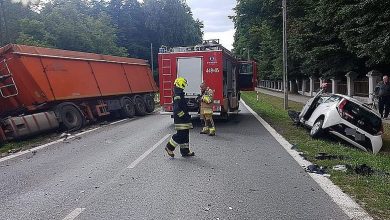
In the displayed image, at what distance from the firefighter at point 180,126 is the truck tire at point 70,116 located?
6.53 meters

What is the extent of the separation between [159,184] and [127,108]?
1340cm

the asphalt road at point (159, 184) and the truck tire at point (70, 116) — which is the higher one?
the truck tire at point (70, 116)

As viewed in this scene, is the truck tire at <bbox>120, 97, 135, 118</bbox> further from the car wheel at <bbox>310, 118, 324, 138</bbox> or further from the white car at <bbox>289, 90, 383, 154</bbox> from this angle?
the white car at <bbox>289, 90, 383, 154</bbox>

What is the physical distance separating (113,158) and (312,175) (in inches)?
162

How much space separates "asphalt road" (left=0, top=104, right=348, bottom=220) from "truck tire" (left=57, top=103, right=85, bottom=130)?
3.68 meters

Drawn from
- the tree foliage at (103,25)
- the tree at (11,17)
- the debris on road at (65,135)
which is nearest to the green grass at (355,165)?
the debris on road at (65,135)

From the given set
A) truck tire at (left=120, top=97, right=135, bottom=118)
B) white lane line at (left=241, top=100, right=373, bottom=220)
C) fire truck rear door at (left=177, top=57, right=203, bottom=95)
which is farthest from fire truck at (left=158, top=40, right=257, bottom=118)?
white lane line at (left=241, top=100, right=373, bottom=220)

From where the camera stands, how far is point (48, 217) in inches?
197

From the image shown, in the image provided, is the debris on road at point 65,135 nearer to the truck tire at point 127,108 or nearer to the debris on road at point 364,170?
the truck tire at point 127,108

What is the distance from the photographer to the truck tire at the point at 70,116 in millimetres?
14414

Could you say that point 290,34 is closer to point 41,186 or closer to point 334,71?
point 334,71

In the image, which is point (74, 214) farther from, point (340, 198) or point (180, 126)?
point (180, 126)

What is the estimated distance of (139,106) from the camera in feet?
68.8

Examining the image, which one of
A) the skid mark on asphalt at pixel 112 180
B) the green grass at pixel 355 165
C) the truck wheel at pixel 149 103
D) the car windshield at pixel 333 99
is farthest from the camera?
the truck wheel at pixel 149 103
